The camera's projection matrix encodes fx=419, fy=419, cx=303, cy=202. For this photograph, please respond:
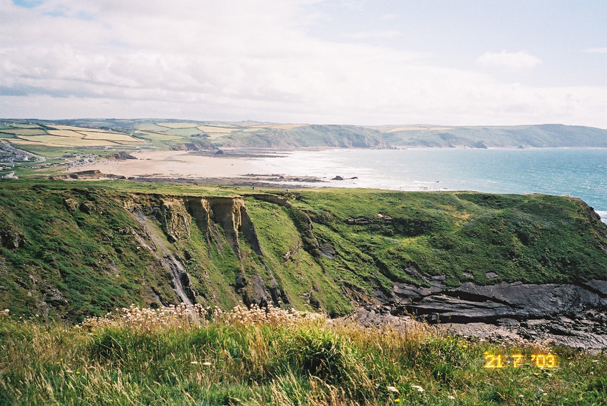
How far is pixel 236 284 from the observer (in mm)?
44562

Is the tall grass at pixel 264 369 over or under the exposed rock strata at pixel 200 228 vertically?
over

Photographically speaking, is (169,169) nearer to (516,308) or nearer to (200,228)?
(200,228)

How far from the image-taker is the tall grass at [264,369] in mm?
6328

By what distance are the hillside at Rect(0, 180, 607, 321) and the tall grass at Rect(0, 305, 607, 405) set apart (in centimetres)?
1799

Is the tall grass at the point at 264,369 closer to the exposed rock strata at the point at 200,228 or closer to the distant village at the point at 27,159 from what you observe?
the exposed rock strata at the point at 200,228

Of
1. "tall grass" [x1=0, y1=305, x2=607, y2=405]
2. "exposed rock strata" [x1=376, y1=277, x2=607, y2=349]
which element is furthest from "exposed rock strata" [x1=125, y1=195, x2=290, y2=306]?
"tall grass" [x1=0, y1=305, x2=607, y2=405]
